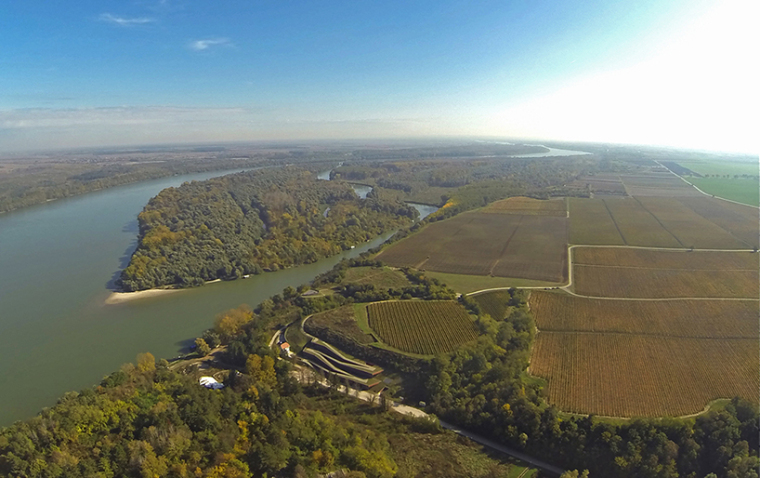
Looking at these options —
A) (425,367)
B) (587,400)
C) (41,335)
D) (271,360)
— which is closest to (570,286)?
(587,400)

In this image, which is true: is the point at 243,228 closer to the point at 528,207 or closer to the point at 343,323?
the point at 343,323

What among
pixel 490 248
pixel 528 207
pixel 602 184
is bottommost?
pixel 490 248

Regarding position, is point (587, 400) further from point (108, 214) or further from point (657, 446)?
point (108, 214)

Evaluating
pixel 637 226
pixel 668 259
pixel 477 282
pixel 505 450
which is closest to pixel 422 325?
pixel 477 282

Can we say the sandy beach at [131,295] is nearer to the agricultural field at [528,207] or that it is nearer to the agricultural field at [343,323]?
the agricultural field at [343,323]

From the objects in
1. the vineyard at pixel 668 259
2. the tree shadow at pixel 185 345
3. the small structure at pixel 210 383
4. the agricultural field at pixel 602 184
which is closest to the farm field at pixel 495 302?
the vineyard at pixel 668 259

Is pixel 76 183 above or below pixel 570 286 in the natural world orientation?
above

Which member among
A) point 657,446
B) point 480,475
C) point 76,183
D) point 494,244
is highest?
point 76,183

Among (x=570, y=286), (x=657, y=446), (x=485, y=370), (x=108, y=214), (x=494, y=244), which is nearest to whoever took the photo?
(x=657, y=446)
